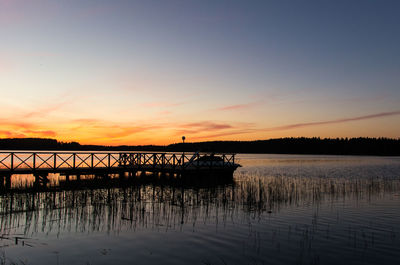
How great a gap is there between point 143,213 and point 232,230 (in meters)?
Result: 4.42

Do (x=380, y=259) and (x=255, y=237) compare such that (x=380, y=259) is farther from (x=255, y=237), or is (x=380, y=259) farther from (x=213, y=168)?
(x=213, y=168)

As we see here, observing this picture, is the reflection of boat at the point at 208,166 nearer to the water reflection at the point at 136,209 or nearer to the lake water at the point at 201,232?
the water reflection at the point at 136,209

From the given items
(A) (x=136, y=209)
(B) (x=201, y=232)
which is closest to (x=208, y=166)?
(A) (x=136, y=209)

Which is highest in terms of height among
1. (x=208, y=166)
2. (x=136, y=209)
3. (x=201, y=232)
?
(x=208, y=166)

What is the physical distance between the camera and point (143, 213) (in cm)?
1413

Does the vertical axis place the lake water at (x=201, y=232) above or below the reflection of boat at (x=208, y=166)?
below

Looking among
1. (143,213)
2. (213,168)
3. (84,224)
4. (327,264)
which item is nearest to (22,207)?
(84,224)

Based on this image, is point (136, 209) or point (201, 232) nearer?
point (201, 232)

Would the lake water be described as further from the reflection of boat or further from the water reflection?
the reflection of boat

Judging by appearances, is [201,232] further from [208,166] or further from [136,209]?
[208,166]

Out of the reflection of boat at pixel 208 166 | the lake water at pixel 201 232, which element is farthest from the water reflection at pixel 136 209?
the reflection of boat at pixel 208 166

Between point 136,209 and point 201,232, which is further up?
point 136,209

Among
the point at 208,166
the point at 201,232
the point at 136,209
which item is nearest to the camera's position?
the point at 201,232

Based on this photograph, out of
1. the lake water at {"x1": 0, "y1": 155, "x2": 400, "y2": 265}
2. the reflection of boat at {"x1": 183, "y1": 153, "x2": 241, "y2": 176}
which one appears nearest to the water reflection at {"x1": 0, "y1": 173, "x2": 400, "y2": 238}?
the lake water at {"x1": 0, "y1": 155, "x2": 400, "y2": 265}
